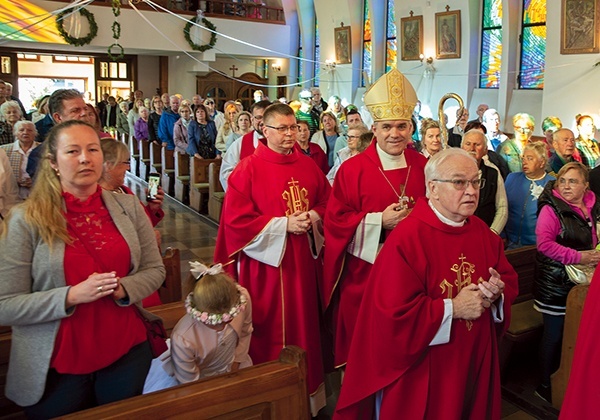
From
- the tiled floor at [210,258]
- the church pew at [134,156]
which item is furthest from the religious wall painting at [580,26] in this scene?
the church pew at [134,156]

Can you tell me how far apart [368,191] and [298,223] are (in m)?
0.43

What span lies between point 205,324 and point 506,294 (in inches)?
49.8

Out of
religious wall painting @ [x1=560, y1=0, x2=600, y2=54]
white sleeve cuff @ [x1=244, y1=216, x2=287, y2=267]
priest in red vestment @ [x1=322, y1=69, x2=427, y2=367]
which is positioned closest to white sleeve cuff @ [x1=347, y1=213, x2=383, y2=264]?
priest in red vestment @ [x1=322, y1=69, x2=427, y2=367]

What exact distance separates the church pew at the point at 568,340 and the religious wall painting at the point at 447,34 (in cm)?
1207

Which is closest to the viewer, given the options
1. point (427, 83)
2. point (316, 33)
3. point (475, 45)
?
point (475, 45)

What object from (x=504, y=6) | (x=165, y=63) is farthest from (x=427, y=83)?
(x=165, y=63)

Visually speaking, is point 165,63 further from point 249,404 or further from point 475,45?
point 249,404

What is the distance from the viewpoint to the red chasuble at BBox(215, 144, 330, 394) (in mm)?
3570

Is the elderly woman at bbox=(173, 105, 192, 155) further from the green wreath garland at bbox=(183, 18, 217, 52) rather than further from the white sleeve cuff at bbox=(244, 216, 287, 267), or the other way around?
the green wreath garland at bbox=(183, 18, 217, 52)

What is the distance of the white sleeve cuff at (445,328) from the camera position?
2.31 meters

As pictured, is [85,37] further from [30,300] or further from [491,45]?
[30,300]

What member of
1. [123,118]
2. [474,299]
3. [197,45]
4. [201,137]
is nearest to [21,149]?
[474,299]

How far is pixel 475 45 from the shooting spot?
14.3 metres

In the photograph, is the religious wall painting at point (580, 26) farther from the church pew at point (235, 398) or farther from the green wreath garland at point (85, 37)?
the green wreath garland at point (85, 37)
